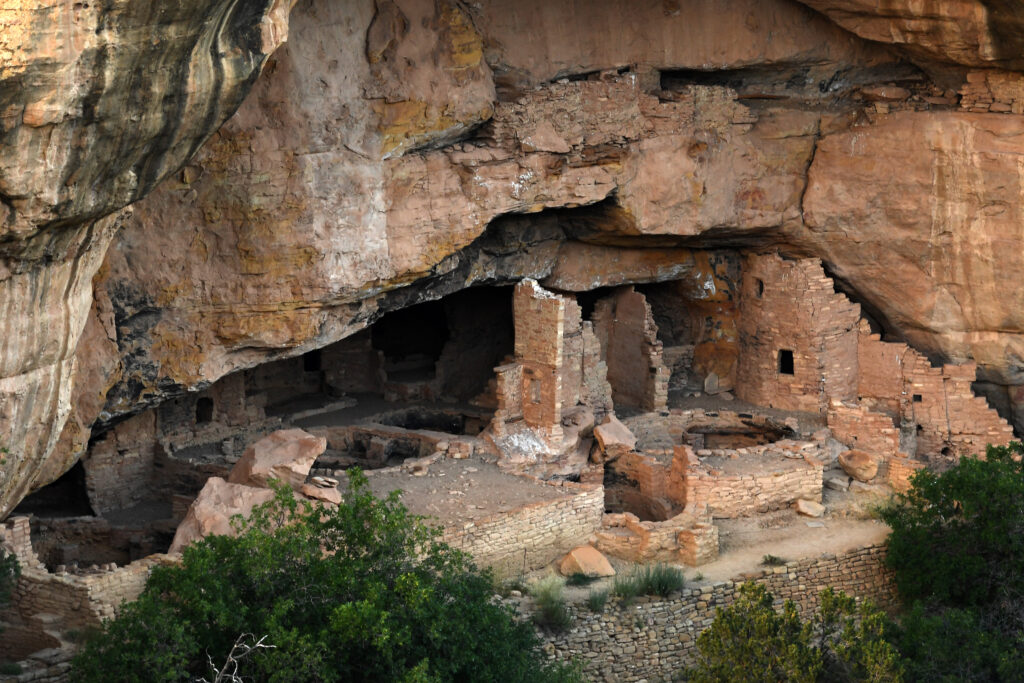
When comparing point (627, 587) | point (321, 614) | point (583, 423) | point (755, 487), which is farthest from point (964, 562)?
point (321, 614)

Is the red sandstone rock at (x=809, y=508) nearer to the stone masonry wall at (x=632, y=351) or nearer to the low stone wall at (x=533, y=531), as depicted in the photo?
the low stone wall at (x=533, y=531)

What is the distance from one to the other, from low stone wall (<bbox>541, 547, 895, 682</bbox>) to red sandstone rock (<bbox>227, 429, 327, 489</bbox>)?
382 centimetres

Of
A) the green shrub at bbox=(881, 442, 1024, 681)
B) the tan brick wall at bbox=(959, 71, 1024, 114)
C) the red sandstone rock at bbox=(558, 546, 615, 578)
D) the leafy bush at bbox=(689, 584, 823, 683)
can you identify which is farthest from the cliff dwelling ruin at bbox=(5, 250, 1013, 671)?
the tan brick wall at bbox=(959, 71, 1024, 114)

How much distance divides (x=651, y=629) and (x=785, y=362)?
7.87m

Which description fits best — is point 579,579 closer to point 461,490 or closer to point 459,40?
point 461,490

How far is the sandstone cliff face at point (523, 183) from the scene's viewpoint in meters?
21.1

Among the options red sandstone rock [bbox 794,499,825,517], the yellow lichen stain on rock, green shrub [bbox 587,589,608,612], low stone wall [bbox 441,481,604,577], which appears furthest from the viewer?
red sandstone rock [bbox 794,499,825,517]

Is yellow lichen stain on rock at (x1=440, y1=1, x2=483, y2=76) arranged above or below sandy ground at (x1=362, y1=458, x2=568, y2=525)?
above

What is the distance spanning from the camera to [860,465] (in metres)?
24.4

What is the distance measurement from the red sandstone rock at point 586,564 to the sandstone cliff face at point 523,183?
4457 mm

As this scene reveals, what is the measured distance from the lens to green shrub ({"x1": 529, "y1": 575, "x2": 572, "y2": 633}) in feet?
66.1

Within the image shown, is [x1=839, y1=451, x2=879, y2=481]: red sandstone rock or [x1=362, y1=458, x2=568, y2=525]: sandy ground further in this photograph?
[x1=839, y1=451, x2=879, y2=481]: red sandstone rock

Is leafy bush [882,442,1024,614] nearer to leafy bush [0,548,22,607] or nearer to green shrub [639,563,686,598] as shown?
green shrub [639,563,686,598]

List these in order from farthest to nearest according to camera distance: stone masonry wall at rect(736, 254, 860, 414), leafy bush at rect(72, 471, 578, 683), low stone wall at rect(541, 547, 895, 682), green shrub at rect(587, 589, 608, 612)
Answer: stone masonry wall at rect(736, 254, 860, 414) < green shrub at rect(587, 589, 608, 612) < low stone wall at rect(541, 547, 895, 682) < leafy bush at rect(72, 471, 578, 683)
